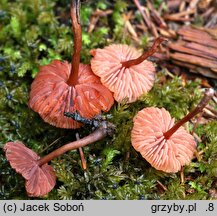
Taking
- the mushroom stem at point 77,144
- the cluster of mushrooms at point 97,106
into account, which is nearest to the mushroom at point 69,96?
the cluster of mushrooms at point 97,106

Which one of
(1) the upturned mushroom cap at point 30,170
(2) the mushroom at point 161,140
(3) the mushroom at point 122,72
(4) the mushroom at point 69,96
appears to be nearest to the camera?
(1) the upturned mushroom cap at point 30,170

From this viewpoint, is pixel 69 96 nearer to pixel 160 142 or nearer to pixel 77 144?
pixel 77 144

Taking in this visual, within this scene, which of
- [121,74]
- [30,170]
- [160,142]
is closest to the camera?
[30,170]

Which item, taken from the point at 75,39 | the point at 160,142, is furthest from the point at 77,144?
the point at 75,39

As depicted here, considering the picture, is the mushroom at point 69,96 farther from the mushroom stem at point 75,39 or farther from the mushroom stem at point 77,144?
the mushroom stem at point 77,144

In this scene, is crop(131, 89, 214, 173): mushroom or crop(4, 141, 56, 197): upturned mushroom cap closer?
crop(4, 141, 56, 197): upturned mushroom cap

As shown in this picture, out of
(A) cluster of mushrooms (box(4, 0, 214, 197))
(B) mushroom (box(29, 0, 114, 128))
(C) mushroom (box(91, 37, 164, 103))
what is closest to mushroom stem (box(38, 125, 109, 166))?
(A) cluster of mushrooms (box(4, 0, 214, 197))

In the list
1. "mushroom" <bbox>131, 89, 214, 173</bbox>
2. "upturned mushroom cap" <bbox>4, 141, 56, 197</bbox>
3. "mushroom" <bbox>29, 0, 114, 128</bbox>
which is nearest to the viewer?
"upturned mushroom cap" <bbox>4, 141, 56, 197</bbox>

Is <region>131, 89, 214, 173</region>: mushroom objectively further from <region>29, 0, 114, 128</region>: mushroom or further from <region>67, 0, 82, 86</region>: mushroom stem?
<region>67, 0, 82, 86</region>: mushroom stem
